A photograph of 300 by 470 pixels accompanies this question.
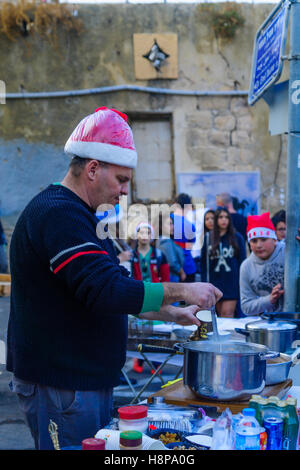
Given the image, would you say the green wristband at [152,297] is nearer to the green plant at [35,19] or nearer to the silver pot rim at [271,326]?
the silver pot rim at [271,326]

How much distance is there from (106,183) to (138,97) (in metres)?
7.46

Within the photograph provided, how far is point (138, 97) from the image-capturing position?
925cm

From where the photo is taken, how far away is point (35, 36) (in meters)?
9.36

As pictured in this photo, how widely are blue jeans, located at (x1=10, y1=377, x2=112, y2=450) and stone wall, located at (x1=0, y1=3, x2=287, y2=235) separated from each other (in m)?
7.50

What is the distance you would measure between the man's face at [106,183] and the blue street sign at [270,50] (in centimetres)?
172

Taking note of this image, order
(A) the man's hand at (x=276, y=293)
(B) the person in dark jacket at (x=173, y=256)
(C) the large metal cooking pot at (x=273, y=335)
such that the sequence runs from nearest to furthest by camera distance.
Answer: (C) the large metal cooking pot at (x=273, y=335)
(A) the man's hand at (x=276, y=293)
(B) the person in dark jacket at (x=173, y=256)

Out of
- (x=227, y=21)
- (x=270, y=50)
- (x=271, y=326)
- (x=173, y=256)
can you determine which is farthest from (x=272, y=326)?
(x=227, y=21)

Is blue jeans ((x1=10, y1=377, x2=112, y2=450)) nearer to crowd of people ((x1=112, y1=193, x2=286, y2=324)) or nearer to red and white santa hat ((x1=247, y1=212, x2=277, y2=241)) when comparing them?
red and white santa hat ((x1=247, y1=212, x2=277, y2=241))

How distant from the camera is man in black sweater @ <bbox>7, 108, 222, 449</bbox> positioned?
6.06ft

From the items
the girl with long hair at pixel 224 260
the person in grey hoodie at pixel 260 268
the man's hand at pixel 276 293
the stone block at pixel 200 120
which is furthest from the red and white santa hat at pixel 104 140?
the stone block at pixel 200 120

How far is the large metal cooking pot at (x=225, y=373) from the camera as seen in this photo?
6.55 feet

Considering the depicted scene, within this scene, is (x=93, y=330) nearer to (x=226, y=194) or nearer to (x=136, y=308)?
(x=136, y=308)

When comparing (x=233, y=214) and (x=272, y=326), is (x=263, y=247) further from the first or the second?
(x=233, y=214)
